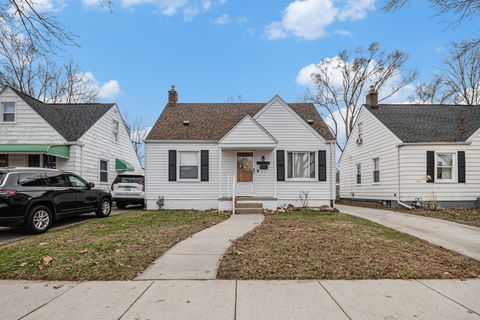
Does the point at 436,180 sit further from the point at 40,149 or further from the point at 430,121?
the point at 40,149

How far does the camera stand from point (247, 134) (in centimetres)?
1388

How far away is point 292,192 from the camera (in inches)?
576

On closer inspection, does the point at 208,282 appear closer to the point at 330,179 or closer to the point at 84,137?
the point at 330,179

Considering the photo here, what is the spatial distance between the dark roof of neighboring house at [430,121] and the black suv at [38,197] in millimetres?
14472

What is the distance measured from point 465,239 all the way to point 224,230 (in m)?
6.00

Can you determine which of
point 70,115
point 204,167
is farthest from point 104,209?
point 70,115

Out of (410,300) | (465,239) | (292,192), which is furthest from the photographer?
(292,192)

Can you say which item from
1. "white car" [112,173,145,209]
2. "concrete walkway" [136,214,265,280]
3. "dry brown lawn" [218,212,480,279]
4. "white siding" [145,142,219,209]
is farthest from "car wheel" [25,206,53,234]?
"white siding" [145,142,219,209]

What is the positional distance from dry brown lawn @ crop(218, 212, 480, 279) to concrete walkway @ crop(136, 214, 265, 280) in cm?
24

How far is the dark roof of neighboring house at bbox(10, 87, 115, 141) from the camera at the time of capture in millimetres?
15617

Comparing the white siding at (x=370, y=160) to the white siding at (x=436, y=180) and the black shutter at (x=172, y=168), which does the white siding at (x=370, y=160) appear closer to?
the white siding at (x=436, y=180)

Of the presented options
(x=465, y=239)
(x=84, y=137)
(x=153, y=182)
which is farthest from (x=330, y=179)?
(x=84, y=137)

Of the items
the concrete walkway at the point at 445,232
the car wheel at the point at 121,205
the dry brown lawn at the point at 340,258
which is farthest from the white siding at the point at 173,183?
the concrete walkway at the point at 445,232

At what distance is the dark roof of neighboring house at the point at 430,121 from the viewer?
15711 mm
